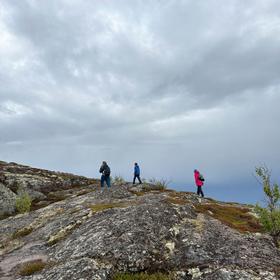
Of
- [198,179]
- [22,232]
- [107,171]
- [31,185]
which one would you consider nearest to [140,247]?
[22,232]

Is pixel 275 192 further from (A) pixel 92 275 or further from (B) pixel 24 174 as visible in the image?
(B) pixel 24 174

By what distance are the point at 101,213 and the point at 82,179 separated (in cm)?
4381

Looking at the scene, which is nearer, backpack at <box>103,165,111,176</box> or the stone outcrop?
backpack at <box>103,165,111,176</box>

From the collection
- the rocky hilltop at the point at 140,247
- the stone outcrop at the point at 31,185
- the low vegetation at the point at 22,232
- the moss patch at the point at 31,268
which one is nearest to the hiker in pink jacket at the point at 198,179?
the rocky hilltop at the point at 140,247

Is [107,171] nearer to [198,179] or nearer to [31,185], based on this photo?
[198,179]

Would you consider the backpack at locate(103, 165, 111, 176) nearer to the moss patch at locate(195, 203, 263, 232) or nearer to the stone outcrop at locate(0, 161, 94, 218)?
the stone outcrop at locate(0, 161, 94, 218)

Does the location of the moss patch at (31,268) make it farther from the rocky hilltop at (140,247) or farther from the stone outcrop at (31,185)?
the stone outcrop at (31,185)

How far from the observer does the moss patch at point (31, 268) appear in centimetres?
1941

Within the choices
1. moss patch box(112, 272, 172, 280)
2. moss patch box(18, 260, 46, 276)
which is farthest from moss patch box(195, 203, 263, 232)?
moss patch box(18, 260, 46, 276)

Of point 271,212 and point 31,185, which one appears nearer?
point 271,212

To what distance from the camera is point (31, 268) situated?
19672 millimetres

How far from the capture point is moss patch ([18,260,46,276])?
63.7ft

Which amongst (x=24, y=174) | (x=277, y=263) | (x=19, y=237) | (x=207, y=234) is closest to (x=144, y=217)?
(x=207, y=234)

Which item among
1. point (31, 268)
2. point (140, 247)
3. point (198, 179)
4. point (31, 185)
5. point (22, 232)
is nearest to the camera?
point (140, 247)
